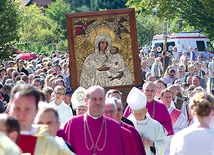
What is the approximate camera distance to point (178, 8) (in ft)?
132

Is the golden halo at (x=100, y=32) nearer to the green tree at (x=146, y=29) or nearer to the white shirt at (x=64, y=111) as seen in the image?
the white shirt at (x=64, y=111)

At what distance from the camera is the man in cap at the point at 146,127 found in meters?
Answer: 11.0

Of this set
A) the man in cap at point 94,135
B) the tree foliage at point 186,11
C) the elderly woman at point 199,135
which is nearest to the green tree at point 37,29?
the tree foliage at point 186,11

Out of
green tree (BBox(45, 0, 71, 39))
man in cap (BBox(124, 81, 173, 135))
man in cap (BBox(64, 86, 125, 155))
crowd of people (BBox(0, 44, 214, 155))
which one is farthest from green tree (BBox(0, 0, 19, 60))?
green tree (BBox(45, 0, 71, 39))

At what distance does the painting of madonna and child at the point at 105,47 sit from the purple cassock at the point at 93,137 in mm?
8763

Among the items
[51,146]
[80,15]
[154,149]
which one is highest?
[80,15]

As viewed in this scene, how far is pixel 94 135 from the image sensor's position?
9086mm

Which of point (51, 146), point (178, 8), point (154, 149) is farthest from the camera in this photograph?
point (178, 8)

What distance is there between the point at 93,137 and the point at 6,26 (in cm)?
1460

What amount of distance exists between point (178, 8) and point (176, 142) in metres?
33.1

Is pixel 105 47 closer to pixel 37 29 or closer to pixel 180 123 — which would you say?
pixel 180 123

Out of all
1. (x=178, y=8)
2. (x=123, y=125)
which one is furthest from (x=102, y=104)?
(x=178, y=8)

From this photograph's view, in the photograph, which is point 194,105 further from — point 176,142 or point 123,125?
point 123,125

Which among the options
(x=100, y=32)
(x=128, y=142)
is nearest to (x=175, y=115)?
(x=128, y=142)
